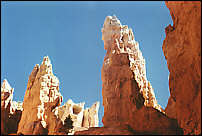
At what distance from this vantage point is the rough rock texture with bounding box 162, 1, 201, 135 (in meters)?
24.7

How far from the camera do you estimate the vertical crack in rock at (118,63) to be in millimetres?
43219

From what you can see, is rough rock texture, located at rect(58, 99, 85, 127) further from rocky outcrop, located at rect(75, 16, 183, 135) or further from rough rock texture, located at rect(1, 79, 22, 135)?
rough rock texture, located at rect(1, 79, 22, 135)

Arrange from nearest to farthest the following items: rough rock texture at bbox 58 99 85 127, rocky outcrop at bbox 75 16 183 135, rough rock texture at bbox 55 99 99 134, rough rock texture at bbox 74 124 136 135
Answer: rocky outcrop at bbox 75 16 183 135
rough rock texture at bbox 74 124 136 135
rough rock texture at bbox 58 99 85 127
rough rock texture at bbox 55 99 99 134

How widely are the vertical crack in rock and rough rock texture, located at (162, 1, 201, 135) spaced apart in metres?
12.3

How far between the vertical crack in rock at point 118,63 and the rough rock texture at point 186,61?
12.3 meters

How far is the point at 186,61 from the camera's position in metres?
28.1

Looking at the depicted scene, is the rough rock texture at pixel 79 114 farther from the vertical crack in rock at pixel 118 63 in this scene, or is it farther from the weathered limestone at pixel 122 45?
the weathered limestone at pixel 122 45

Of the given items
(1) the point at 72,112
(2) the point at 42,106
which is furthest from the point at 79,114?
(2) the point at 42,106

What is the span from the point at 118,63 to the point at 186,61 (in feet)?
60.9

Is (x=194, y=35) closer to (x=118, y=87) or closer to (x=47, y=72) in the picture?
(x=118, y=87)

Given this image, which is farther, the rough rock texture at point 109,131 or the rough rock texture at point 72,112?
the rough rock texture at point 72,112

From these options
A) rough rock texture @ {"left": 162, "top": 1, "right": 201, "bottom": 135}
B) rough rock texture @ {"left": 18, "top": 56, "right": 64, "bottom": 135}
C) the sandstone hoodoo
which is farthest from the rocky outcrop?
rough rock texture @ {"left": 18, "top": 56, "right": 64, "bottom": 135}

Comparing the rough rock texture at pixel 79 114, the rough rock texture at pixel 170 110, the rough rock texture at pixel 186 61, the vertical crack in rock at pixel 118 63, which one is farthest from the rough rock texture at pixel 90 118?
the rough rock texture at pixel 186 61

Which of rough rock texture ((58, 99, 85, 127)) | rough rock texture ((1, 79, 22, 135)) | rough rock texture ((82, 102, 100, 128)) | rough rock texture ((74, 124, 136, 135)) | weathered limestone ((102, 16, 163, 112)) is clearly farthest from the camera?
rough rock texture ((82, 102, 100, 128))
